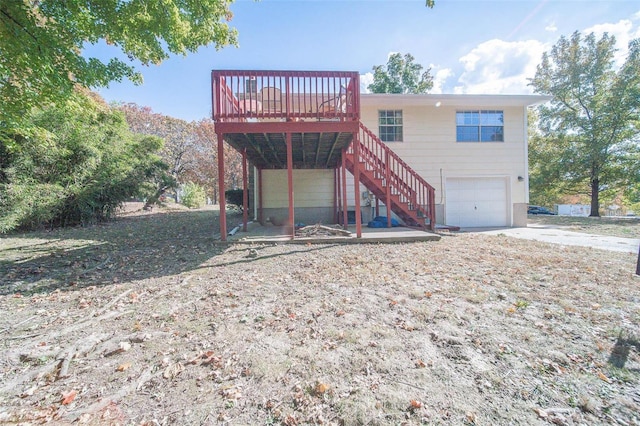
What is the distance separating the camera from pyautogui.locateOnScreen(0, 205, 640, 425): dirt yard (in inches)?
66.4

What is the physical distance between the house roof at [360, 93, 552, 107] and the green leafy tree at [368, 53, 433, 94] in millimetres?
13749

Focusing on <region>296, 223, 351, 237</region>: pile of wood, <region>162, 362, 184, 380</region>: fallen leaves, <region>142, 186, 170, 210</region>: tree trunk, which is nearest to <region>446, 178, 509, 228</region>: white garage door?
<region>296, 223, 351, 237</region>: pile of wood

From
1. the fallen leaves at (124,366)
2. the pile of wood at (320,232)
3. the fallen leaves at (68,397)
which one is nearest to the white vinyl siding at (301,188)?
the pile of wood at (320,232)

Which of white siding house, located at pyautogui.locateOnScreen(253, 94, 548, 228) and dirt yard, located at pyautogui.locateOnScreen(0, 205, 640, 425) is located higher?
white siding house, located at pyautogui.locateOnScreen(253, 94, 548, 228)

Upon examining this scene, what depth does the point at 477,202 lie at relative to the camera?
415 inches

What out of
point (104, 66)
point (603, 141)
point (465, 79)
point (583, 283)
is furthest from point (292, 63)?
point (603, 141)

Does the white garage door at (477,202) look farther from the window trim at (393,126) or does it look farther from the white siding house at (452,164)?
the window trim at (393,126)

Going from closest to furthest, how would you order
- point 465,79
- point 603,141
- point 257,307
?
point 257,307, point 603,141, point 465,79

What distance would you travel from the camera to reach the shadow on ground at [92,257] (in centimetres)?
415

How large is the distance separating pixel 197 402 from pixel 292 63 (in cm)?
918

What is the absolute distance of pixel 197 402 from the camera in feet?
5.72

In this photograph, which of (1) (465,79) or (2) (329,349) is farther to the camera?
(1) (465,79)

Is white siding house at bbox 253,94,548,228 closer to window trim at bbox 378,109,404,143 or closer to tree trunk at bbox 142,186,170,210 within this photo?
window trim at bbox 378,109,404,143

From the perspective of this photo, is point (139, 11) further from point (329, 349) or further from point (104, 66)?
point (329, 349)
